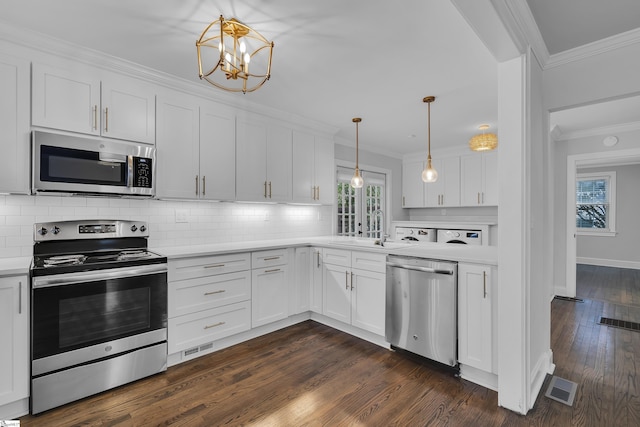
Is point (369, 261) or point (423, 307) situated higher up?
point (369, 261)

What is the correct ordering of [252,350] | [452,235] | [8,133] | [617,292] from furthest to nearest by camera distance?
1. [452,235]
2. [617,292]
3. [252,350]
4. [8,133]

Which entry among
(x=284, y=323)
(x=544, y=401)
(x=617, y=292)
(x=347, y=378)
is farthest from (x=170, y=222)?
(x=617, y=292)

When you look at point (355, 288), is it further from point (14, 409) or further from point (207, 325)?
point (14, 409)

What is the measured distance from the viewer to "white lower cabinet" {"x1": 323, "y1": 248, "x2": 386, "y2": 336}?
9.51 ft

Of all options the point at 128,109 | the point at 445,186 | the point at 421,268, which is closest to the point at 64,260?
the point at 128,109

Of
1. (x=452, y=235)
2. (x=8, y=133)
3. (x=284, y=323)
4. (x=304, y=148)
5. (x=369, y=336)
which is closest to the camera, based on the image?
(x=8, y=133)

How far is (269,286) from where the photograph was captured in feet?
10.4

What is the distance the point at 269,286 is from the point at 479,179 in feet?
13.8

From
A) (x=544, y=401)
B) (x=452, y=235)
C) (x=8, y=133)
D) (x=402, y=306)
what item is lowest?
(x=544, y=401)

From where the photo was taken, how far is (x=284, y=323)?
133 inches

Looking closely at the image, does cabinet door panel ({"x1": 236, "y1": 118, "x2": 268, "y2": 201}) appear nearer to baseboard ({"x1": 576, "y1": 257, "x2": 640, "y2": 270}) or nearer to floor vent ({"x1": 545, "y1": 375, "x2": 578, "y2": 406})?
floor vent ({"x1": 545, "y1": 375, "x2": 578, "y2": 406})

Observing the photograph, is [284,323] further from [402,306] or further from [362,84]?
[362,84]

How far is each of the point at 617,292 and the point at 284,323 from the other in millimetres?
5116

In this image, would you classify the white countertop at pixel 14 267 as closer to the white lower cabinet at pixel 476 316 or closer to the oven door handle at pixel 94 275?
the oven door handle at pixel 94 275
